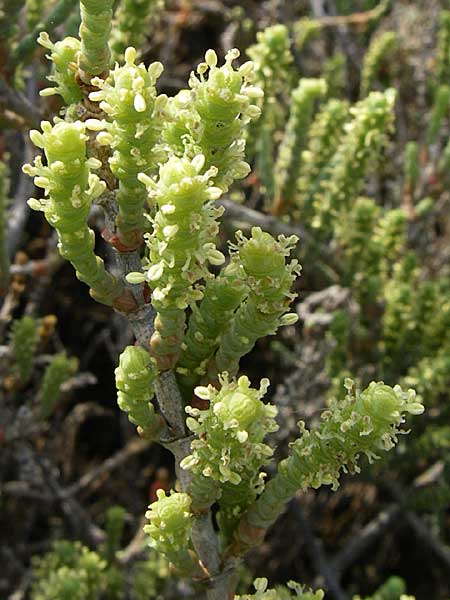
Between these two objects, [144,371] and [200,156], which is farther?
[144,371]

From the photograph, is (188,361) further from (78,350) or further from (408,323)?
(78,350)

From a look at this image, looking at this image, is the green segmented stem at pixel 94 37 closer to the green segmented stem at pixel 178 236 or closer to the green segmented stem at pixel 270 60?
the green segmented stem at pixel 178 236

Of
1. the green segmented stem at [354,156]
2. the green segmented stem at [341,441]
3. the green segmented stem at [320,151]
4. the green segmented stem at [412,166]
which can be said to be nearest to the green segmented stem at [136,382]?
the green segmented stem at [341,441]

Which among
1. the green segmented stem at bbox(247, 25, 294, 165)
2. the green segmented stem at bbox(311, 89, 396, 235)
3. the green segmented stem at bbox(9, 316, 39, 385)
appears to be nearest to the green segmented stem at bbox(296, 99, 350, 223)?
the green segmented stem at bbox(311, 89, 396, 235)

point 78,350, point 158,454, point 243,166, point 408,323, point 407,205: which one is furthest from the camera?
point 78,350

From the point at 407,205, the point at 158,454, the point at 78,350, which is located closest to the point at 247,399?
the point at 407,205

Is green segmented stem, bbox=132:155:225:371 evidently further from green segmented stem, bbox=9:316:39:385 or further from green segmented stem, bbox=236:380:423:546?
green segmented stem, bbox=9:316:39:385

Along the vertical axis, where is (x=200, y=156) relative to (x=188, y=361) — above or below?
above
